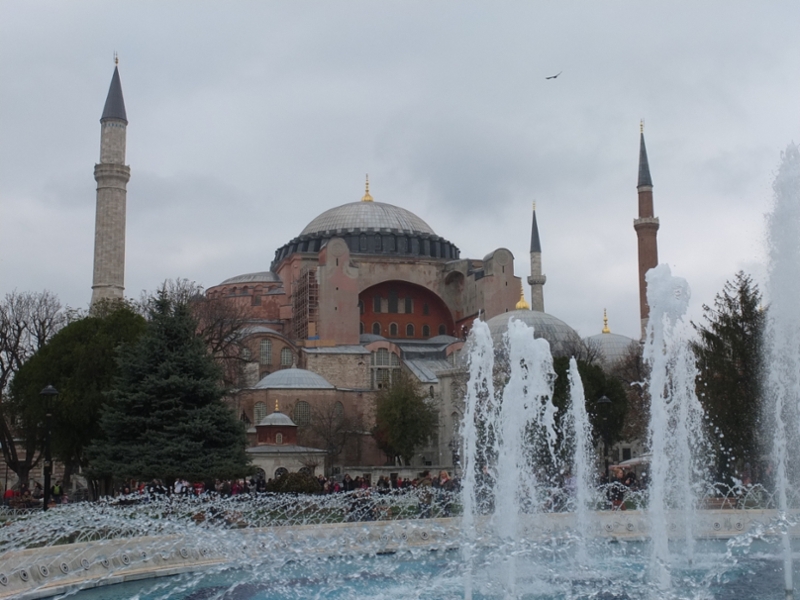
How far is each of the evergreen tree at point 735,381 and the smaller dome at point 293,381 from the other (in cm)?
1834

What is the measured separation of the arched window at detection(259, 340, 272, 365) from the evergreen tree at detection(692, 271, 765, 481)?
75.1 feet

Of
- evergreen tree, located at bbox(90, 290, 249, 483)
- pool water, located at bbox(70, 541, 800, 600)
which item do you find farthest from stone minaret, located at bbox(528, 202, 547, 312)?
pool water, located at bbox(70, 541, 800, 600)

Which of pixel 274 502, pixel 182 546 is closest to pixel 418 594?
pixel 182 546

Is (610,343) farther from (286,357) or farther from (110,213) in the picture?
(110,213)

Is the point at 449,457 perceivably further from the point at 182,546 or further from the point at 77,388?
the point at 182,546

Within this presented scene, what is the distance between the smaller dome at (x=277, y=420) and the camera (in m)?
34.6

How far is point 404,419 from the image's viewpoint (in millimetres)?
35781

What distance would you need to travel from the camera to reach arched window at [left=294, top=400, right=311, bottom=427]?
124 ft

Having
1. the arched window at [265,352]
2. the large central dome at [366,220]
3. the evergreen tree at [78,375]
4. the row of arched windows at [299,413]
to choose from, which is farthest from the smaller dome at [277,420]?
the large central dome at [366,220]

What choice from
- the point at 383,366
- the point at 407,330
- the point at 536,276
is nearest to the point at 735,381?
the point at 383,366

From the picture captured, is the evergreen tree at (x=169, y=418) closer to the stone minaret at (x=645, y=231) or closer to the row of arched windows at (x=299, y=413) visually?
the row of arched windows at (x=299, y=413)

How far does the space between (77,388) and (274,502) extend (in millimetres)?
7117

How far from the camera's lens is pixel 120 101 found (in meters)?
39.5

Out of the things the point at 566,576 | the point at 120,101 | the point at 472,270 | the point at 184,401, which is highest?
the point at 120,101
